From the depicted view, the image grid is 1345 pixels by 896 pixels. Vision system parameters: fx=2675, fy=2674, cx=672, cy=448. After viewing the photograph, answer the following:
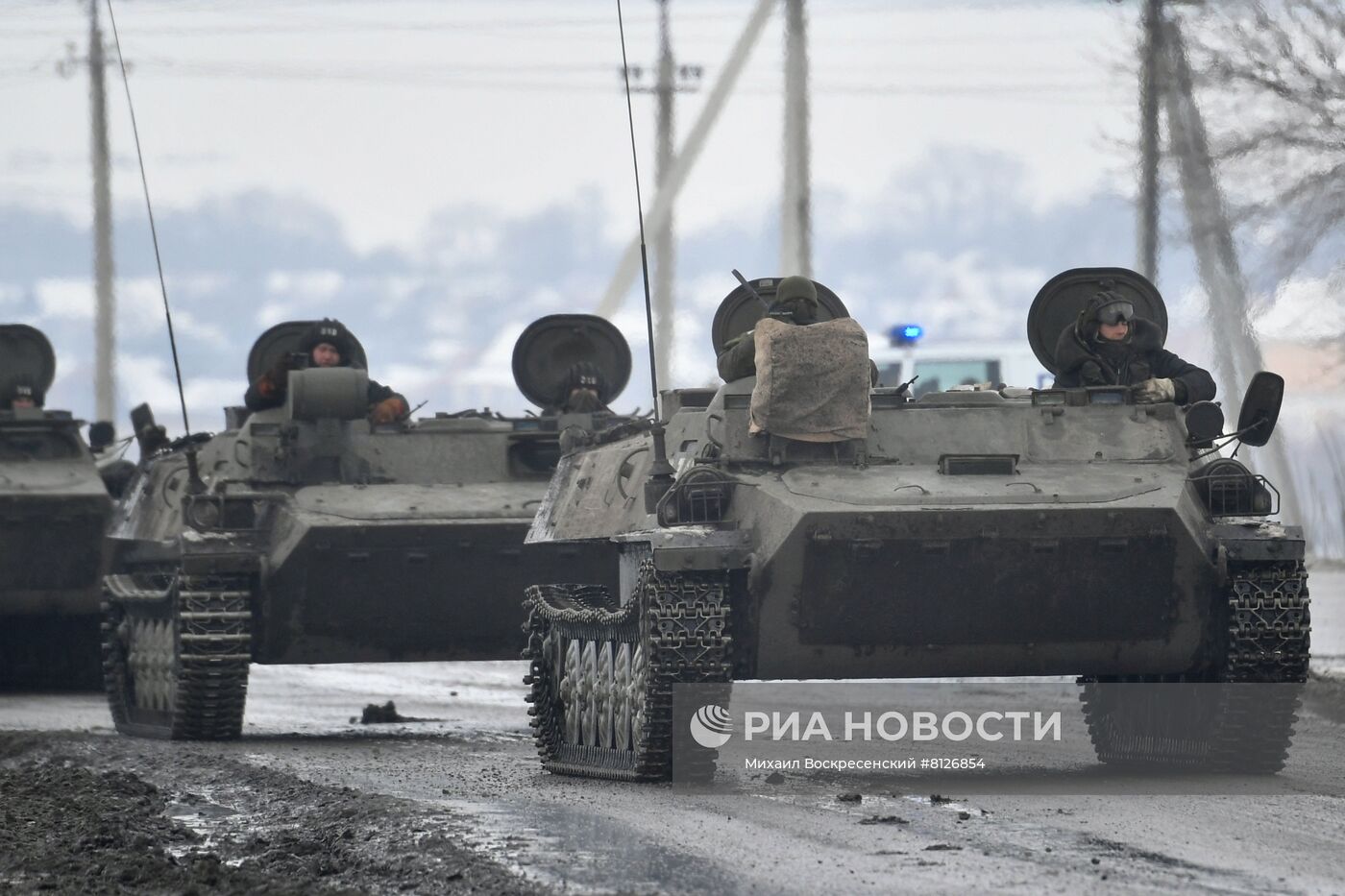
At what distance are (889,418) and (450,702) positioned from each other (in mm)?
9595

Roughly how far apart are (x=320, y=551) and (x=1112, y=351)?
5411 mm

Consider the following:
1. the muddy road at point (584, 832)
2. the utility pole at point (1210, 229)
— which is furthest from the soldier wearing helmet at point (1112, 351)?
the utility pole at point (1210, 229)

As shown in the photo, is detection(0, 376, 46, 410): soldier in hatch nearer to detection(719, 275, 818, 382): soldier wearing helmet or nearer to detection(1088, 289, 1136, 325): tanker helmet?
detection(719, 275, 818, 382): soldier wearing helmet

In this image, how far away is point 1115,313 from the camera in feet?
48.3

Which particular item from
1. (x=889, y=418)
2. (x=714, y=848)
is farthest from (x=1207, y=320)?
(x=714, y=848)

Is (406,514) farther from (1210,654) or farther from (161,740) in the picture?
(1210,654)

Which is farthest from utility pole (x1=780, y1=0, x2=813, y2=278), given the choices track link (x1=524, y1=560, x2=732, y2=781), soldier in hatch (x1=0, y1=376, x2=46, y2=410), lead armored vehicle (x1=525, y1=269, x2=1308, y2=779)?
lead armored vehicle (x1=525, y1=269, x2=1308, y2=779)

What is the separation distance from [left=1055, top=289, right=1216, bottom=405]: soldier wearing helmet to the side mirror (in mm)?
1020

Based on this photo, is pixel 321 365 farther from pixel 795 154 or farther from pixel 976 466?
pixel 795 154

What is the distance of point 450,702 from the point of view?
73.9 ft

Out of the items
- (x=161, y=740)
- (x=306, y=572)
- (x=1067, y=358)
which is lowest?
(x=161, y=740)

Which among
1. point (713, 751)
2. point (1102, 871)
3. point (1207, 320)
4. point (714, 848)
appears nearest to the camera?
point (1102, 871)

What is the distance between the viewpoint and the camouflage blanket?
13.2 metres

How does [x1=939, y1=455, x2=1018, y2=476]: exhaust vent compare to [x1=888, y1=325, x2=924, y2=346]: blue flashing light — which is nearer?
[x1=939, y1=455, x2=1018, y2=476]: exhaust vent
